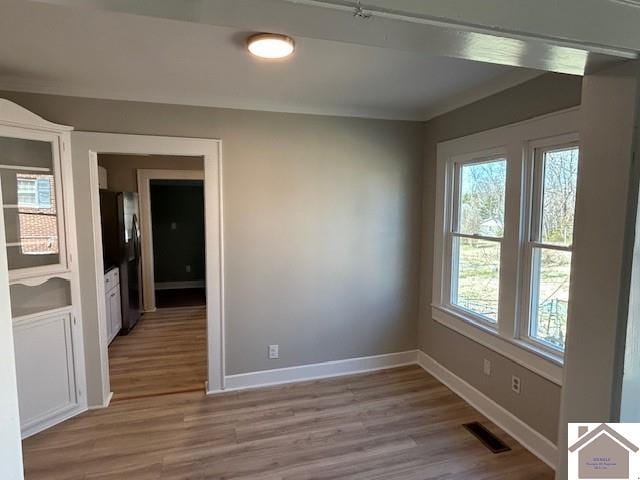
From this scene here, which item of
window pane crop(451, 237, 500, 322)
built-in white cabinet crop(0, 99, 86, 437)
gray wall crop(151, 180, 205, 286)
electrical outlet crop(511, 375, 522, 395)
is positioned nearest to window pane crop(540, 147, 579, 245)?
window pane crop(451, 237, 500, 322)

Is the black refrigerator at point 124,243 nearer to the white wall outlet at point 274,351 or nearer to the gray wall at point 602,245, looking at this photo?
the white wall outlet at point 274,351

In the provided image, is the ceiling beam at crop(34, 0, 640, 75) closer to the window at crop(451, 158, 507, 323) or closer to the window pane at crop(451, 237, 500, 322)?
the window at crop(451, 158, 507, 323)

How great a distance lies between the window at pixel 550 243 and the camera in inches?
91.1

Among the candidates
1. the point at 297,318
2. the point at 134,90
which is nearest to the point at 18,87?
the point at 134,90

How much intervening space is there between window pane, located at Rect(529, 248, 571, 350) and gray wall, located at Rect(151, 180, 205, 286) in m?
6.35

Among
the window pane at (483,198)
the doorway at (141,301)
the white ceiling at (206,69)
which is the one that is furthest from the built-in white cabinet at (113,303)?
the window pane at (483,198)

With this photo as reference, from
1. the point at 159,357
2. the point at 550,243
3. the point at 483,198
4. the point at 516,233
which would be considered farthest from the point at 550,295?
the point at 159,357

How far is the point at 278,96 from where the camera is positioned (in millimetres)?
2990

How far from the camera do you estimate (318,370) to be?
3.52 meters

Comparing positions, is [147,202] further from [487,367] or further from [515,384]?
[515,384]

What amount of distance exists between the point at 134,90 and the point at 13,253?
4.67 ft

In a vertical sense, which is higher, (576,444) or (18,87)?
(18,87)

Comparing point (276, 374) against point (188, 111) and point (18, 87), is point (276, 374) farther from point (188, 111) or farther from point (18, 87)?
point (18, 87)

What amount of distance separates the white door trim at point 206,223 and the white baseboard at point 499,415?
1.97m
